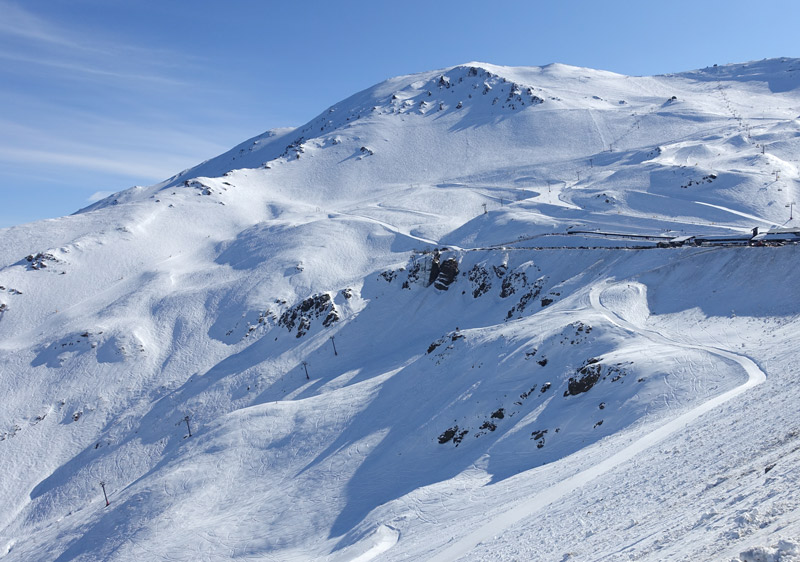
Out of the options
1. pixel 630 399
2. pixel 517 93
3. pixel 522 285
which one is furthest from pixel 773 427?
pixel 517 93

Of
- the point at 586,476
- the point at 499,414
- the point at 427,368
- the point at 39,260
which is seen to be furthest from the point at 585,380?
the point at 39,260

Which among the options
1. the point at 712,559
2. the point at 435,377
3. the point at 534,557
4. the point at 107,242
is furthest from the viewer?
the point at 107,242

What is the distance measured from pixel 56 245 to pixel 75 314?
35.8 metres

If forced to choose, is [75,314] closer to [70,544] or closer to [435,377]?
[70,544]

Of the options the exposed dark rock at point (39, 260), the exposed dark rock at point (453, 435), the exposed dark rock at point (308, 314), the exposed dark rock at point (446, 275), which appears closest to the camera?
the exposed dark rock at point (453, 435)

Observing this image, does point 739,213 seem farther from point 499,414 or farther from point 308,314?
point 308,314

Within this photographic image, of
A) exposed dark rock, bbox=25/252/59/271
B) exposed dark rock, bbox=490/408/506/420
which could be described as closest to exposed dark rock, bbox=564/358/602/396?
exposed dark rock, bbox=490/408/506/420

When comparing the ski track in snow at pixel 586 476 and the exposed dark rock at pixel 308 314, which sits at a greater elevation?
the exposed dark rock at pixel 308 314

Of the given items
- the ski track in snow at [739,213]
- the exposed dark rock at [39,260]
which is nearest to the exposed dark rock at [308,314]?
the exposed dark rock at [39,260]

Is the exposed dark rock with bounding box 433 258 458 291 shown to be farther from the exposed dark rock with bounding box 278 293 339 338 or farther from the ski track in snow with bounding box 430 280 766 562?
the ski track in snow with bounding box 430 280 766 562

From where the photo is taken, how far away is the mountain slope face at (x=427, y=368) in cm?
1881

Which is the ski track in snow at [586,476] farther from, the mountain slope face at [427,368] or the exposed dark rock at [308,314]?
the exposed dark rock at [308,314]

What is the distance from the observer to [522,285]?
61969 mm

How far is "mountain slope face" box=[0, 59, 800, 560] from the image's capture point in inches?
741
